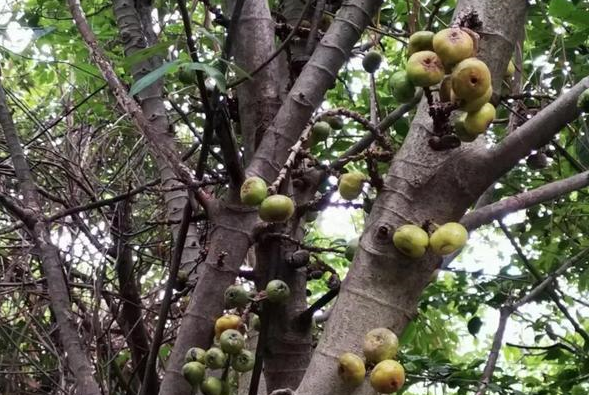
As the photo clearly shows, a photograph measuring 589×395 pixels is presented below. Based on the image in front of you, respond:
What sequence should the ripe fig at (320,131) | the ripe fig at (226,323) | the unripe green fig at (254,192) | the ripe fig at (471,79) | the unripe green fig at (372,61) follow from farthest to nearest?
the unripe green fig at (372,61) < the ripe fig at (320,131) < the ripe fig at (226,323) < the unripe green fig at (254,192) < the ripe fig at (471,79)

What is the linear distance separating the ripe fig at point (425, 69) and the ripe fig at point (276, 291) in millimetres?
551

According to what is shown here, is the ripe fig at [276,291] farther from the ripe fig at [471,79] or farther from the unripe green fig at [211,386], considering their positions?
the ripe fig at [471,79]

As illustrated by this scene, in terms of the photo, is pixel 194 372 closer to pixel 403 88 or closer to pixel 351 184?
pixel 351 184

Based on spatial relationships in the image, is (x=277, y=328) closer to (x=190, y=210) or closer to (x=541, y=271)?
(x=190, y=210)

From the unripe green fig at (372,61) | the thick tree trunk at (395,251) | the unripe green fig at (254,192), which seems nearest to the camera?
the thick tree trunk at (395,251)

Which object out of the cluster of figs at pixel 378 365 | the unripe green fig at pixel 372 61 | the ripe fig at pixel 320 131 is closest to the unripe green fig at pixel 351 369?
the cluster of figs at pixel 378 365

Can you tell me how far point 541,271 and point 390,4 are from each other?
4.85 ft

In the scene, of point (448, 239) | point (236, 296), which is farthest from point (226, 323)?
point (448, 239)

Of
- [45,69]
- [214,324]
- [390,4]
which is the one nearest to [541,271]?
[390,4]

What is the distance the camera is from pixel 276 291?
1485 millimetres

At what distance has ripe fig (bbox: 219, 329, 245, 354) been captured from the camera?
1420 millimetres

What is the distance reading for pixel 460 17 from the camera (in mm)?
1294

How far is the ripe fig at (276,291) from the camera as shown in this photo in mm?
1487

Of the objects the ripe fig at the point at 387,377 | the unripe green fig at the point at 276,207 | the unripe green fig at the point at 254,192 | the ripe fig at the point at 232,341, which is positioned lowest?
the ripe fig at the point at 387,377
